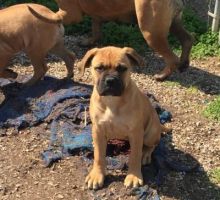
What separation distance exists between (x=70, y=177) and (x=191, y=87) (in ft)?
7.58

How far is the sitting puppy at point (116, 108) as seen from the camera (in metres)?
4.40

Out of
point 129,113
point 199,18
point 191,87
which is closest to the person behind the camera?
point 129,113

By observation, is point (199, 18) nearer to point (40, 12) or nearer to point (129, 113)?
point (40, 12)

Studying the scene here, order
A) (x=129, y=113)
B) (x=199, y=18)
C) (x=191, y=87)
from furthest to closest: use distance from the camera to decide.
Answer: (x=199, y=18) < (x=191, y=87) < (x=129, y=113)

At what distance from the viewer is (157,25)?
6520 millimetres

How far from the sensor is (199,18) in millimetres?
8344

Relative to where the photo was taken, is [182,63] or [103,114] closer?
[103,114]

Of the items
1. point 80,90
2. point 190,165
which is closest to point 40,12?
point 80,90

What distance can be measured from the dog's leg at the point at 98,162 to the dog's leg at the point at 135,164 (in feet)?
0.70

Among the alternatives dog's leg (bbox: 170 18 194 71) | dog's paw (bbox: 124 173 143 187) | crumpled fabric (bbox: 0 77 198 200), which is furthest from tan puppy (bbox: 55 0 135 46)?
dog's paw (bbox: 124 173 143 187)

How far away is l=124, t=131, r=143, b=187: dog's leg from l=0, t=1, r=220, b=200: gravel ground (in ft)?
0.30

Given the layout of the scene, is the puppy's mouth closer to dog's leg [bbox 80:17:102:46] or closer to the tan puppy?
the tan puppy

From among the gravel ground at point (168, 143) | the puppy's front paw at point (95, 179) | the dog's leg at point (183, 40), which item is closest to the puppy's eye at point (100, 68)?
the puppy's front paw at point (95, 179)

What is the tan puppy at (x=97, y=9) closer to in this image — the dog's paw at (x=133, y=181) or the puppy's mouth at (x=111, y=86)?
the puppy's mouth at (x=111, y=86)
